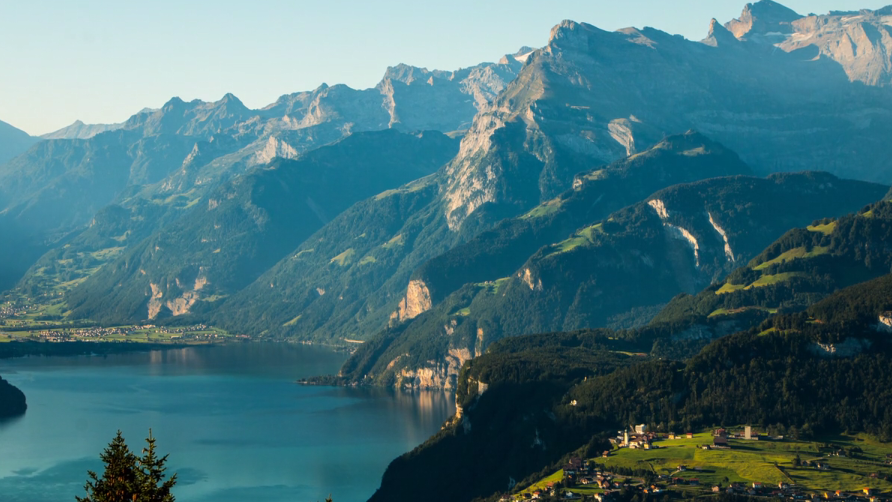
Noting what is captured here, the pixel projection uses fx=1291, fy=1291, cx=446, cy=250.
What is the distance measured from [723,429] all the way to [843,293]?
4773 cm

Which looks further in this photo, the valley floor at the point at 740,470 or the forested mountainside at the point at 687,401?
the forested mountainside at the point at 687,401

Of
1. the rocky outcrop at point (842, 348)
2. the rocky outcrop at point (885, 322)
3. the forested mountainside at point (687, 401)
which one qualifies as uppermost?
the rocky outcrop at point (885, 322)

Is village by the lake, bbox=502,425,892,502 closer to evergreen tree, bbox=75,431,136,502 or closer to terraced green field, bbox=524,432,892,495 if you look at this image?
terraced green field, bbox=524,432,892,495

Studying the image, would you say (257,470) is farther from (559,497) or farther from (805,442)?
(805,442)

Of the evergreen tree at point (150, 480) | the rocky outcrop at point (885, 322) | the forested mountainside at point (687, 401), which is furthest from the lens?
the rocky outcrop at point (885, 322)

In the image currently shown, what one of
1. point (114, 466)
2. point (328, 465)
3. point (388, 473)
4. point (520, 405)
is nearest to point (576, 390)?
point (520, 405)

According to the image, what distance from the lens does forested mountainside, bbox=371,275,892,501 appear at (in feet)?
525

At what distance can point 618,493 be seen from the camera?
132 meters

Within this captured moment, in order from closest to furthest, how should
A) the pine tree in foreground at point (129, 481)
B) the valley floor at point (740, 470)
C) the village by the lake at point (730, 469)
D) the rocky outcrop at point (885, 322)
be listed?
the pine tree in foreground at point (129, 481)
the village by the lake at point (730, 469)
the valley floor at point (740, 470)
the rocky outcrop at point (885, 322)

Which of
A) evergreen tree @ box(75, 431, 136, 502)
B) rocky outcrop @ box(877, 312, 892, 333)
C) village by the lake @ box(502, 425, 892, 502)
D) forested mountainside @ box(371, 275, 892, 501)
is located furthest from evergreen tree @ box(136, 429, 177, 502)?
rocky outcrop @ box(877, 312, 892, 333)

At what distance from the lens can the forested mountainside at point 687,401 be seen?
160125mm

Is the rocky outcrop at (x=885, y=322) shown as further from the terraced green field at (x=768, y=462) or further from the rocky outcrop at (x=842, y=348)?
the terraced green field at (x=768, y=462)

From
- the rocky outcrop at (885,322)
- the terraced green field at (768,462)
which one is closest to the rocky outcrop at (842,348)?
the rocky outcrop at (885,322)

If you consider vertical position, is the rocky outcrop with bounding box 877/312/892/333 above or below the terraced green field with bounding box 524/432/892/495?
above
